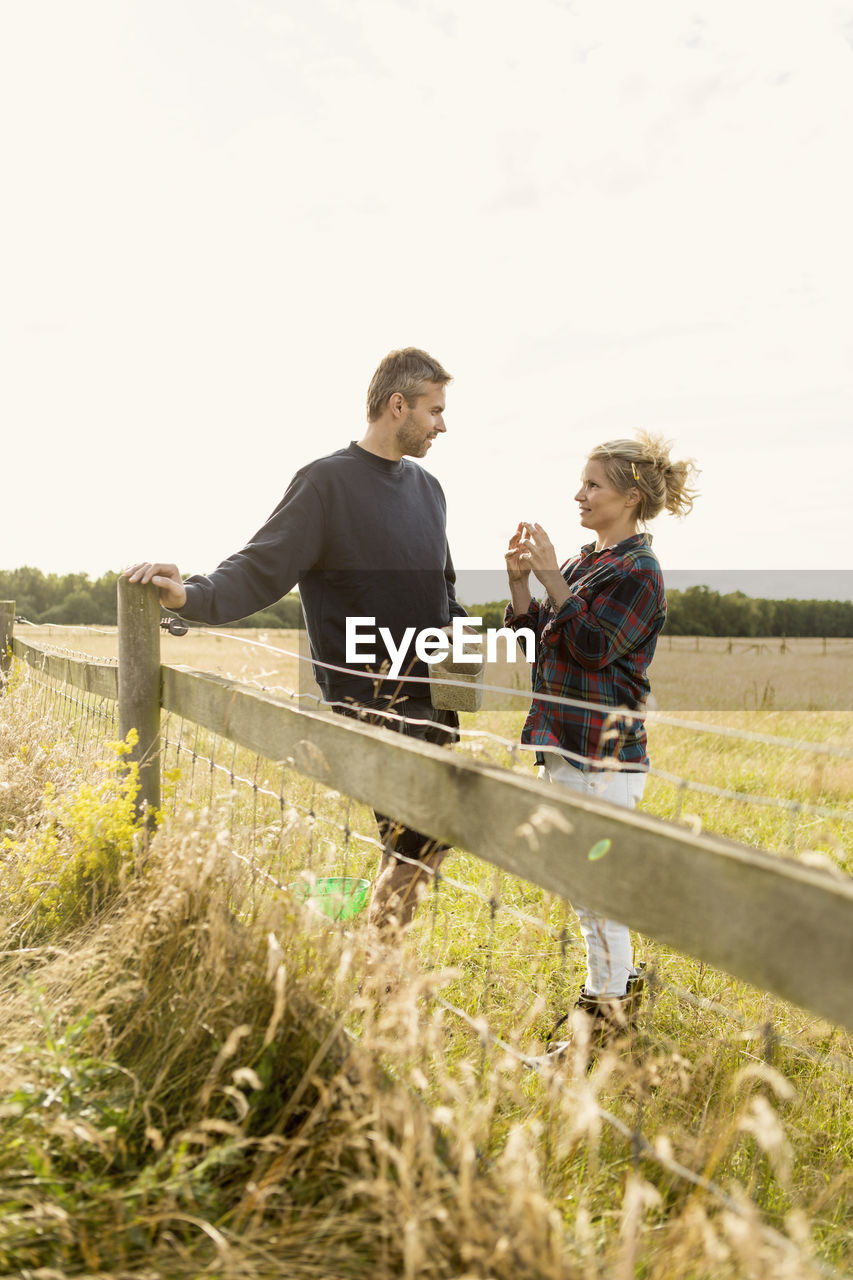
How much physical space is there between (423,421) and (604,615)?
1177mm

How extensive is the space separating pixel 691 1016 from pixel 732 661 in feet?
69.2

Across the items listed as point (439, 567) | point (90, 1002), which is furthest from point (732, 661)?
point (90, 1002)

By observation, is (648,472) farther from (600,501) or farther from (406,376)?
(406,376)

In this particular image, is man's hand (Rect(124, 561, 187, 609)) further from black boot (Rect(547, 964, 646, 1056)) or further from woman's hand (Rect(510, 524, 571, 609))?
black boot (Rect(547, 964, 646, 1056))

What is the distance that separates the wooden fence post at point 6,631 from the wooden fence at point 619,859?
565 cm

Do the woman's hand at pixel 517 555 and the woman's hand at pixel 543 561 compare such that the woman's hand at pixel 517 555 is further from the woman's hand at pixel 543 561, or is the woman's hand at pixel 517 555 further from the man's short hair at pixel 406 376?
the man's short hair at pixel 406 376

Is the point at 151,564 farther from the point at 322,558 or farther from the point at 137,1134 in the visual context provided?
the point at 137,1134

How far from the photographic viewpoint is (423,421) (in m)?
3.67

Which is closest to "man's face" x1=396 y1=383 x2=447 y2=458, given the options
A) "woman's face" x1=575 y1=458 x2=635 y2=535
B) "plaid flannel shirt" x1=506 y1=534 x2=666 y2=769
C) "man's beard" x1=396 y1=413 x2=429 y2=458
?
"man's beard" x1=396 y1=413 x2=429 y2=458

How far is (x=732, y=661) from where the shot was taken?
23109 mm

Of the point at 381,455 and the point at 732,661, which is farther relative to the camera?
the point at 732,661

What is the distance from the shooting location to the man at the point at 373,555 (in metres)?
3.45

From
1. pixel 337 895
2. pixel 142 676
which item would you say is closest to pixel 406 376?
pixel 142 676

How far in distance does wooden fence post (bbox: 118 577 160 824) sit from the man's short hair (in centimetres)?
124
